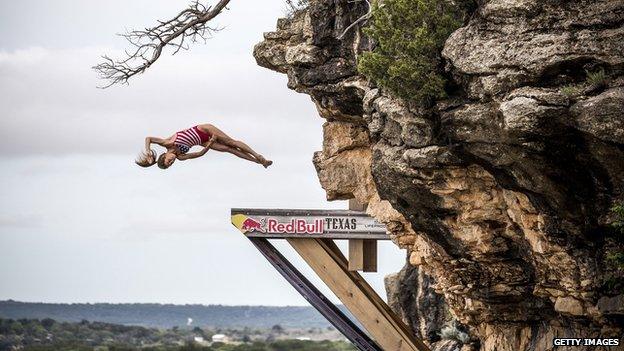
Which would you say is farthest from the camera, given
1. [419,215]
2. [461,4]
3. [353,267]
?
[353,267]

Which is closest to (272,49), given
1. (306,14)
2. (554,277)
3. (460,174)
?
(306,14)

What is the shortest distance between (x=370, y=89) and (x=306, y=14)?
3516 millimetres

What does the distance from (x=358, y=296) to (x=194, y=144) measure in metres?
5.58

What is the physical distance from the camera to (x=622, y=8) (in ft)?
75.7

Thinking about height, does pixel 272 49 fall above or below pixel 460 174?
above

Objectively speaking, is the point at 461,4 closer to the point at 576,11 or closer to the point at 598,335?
the point at 576,11

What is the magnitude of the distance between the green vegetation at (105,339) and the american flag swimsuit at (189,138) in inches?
1718

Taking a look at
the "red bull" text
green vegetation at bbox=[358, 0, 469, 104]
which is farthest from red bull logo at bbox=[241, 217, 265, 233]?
green vegetation at bbox=[358, 0, 469, 104]

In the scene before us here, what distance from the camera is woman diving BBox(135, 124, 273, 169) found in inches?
1196

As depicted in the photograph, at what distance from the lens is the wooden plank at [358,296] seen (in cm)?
3375

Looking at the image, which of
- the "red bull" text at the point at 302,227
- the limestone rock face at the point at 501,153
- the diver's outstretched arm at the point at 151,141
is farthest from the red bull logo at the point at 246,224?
the diver's outstretched arm at the point at 151,141

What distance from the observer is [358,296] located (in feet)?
111

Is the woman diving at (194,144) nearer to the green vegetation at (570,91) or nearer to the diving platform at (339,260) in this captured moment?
the diving platform at (339,260)

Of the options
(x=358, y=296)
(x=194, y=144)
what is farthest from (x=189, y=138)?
(x=358, y=296)
